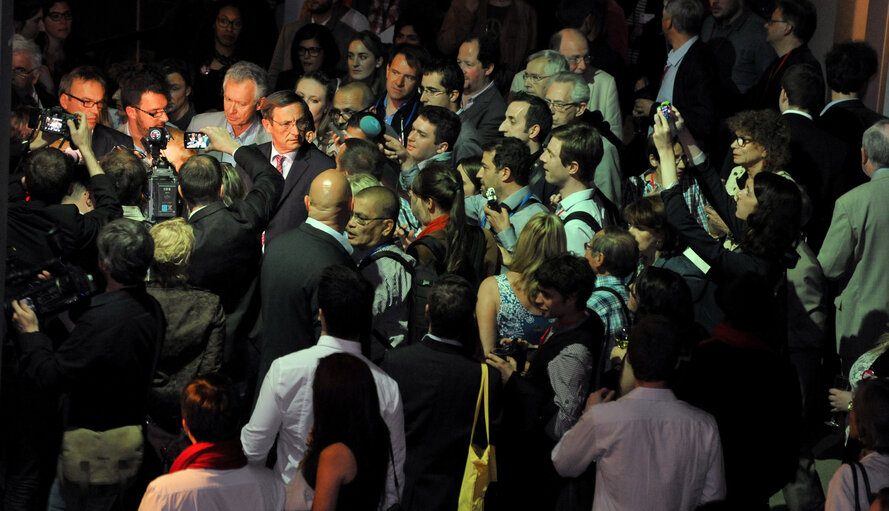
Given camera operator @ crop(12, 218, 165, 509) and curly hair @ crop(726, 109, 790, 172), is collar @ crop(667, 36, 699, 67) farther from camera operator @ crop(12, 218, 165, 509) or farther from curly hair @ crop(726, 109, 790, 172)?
camera operator @ crop(12, 218, 165, 509)

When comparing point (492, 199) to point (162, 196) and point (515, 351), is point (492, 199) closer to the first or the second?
point (515, 351)

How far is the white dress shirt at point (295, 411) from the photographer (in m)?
3.92

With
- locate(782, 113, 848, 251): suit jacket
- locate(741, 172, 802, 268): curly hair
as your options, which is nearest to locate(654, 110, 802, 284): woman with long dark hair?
locate(741, 172, 802, 268): curly hair

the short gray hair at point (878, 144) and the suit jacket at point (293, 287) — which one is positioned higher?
the short gray hair at point (878, 144)

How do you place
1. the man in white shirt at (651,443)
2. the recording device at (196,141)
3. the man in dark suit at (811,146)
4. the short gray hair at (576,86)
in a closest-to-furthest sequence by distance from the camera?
the man in white shirt at (651,443)
the recording device at (196,141)
the man in dark suit at (811,146)
the short gray hair at (576,86)

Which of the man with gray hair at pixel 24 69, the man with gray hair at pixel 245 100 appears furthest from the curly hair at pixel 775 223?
the man with gray hair at pixel 24 69

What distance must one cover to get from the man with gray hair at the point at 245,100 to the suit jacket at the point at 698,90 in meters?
2.81

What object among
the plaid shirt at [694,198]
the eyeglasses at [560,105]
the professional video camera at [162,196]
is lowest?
the plaid shirt at [694,198]

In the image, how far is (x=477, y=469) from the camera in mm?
4266

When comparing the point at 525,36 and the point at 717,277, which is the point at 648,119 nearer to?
the point at 525,36

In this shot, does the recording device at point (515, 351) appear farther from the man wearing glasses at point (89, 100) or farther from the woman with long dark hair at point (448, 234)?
the man wearing glasses at point (89, 100)

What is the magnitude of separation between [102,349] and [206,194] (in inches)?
49.0

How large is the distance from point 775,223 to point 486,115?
3027 mm

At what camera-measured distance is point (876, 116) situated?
7062 millimetres
